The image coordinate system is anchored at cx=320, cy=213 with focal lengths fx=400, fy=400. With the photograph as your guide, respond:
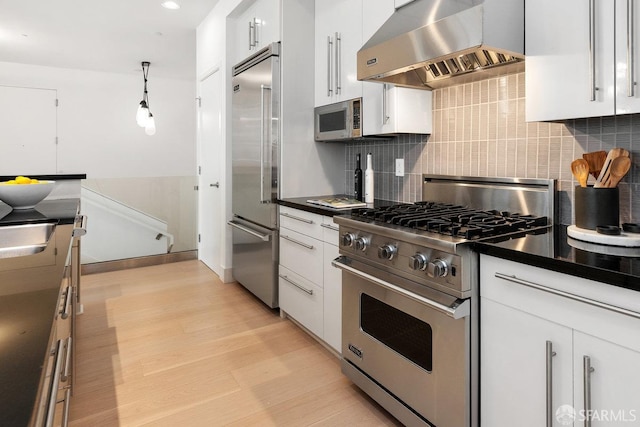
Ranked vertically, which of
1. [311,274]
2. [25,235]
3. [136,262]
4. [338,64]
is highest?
[338,64]

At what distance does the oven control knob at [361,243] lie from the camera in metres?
1.79

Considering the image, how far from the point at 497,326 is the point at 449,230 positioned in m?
0.36

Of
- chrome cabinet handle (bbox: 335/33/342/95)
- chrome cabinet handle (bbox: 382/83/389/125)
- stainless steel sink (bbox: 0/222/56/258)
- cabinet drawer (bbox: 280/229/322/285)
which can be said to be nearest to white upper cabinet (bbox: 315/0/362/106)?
chrome cabinet handle (bbox: 335/33/342/95)

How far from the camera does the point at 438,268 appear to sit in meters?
1.42

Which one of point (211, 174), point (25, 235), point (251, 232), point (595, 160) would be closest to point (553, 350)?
point (595, 160)

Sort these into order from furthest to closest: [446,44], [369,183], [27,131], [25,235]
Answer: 1. [27,131]
2. [369,183]
3. [25,235]
4. [446,44]

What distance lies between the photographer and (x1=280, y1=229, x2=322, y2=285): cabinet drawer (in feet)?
7.82

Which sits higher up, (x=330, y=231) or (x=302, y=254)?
(x=330, y=231)

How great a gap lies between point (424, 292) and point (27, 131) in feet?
21.4

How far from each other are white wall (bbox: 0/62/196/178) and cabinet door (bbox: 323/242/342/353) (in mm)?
5371

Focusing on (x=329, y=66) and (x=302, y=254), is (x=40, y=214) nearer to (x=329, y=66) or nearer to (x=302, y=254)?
(x=302, y=254)

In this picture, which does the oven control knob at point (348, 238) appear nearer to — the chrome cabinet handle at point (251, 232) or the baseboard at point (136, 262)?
the chrome cabinet handle at point (251, 232)

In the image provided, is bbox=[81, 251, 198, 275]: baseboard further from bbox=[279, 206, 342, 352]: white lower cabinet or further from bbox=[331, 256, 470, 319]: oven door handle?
bbox=[331, 256, 470, 319]: oven door handle

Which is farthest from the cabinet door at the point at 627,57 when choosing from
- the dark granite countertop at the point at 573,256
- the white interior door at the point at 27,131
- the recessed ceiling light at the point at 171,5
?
the white interior door at the point at 27,131
